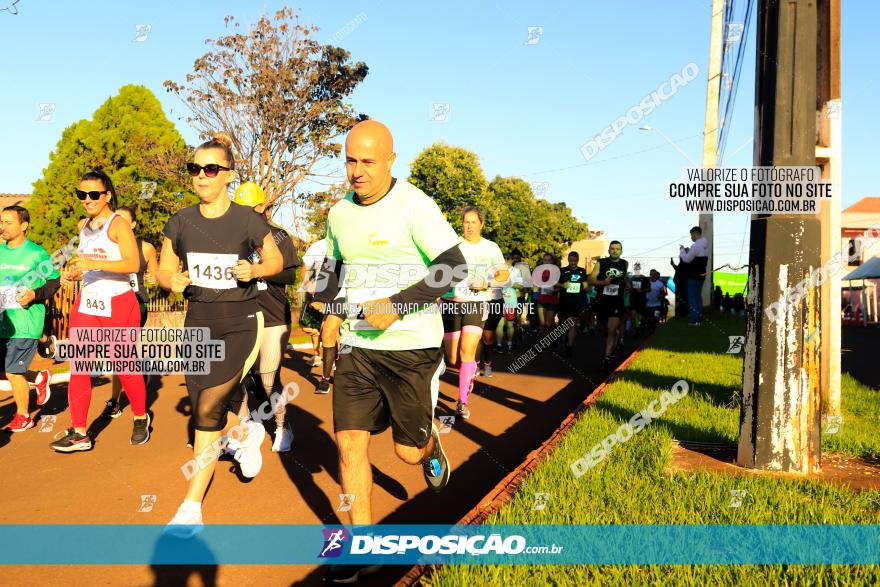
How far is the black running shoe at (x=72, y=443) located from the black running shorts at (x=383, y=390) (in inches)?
141

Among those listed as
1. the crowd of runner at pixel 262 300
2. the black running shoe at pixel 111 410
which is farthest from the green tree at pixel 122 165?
the crowd of runner at pixel 262 300

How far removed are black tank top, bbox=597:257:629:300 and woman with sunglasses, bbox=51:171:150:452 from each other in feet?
25.9

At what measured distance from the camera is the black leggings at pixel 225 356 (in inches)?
176

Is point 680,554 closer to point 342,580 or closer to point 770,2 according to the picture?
point 342,580

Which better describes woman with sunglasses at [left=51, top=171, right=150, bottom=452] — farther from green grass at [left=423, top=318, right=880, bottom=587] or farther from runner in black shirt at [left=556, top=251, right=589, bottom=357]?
runner in black shirt at [left=556, top=251, right=589, bottom=357]

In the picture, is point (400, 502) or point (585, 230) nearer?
point (400, 502)

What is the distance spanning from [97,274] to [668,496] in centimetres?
502

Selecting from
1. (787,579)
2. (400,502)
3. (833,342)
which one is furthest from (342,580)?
(833,342)

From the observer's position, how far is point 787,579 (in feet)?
10.0

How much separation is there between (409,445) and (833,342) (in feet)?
16.2

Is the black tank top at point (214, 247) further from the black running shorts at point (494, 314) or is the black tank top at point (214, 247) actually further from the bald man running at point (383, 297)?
the black running shorts at point (494, 314)

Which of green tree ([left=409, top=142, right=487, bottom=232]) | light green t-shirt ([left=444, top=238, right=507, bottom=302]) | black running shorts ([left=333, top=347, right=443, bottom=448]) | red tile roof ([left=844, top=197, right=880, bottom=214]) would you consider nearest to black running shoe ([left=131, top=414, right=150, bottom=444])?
light green t-shirt ([left=444, top=238, right=507, bottom=302])

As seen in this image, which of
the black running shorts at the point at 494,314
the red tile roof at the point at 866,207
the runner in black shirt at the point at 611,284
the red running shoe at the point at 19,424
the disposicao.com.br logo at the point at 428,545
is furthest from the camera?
the red tile roof at the point at 866,207

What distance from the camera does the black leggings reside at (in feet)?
14.7
